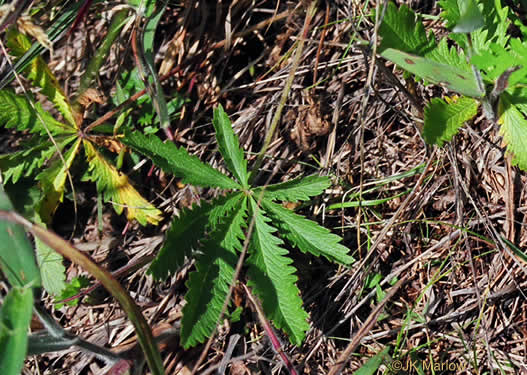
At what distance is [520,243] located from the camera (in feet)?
7.36

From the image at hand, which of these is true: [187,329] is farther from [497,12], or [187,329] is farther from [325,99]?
[497,12]

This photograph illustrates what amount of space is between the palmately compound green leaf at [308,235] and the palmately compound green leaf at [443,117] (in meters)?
0.54

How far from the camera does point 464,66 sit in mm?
2092

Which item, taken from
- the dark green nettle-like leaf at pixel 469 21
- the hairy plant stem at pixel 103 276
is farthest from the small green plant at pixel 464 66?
the hairy plant stem at pixel 103 276

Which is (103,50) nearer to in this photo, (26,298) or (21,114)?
(21,114)

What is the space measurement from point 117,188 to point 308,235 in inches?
37.5

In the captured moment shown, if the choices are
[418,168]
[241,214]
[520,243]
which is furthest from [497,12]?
[241,214]

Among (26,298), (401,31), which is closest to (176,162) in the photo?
(26,298)

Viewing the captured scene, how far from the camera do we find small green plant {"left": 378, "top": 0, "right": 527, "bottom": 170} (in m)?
1.91

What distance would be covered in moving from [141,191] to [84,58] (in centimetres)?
84

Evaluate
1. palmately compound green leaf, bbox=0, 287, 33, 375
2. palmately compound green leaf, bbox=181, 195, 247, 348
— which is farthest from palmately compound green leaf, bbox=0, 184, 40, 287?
palmately compound green leaf, bbox=181, 195, 247, 348

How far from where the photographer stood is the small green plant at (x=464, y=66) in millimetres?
1910
